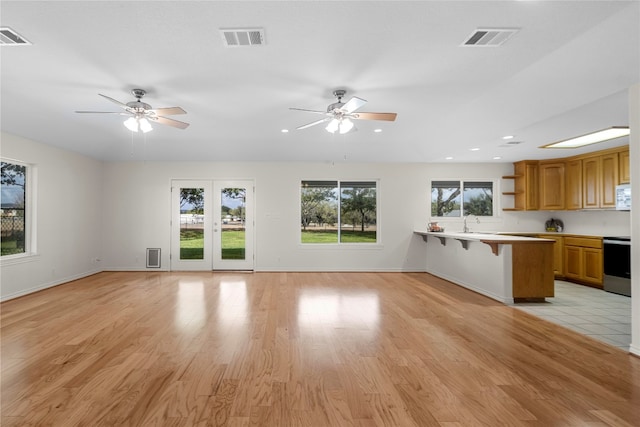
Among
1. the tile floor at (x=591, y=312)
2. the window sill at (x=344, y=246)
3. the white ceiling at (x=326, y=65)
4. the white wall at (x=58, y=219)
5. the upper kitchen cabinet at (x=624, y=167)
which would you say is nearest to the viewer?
the white ceiling at (x=326, y=65)

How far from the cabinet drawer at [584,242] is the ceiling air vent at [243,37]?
6512mm

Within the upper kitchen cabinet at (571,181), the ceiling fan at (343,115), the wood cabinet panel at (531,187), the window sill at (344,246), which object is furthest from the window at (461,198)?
the ceiling fan at (343,115)

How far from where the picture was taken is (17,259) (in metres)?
5.02

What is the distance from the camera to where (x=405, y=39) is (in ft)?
8.75

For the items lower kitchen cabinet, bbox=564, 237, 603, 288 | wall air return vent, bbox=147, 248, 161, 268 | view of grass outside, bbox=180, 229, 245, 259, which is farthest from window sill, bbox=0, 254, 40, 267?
lower kitchen cabinet, bbox=564, 237, 603, 288

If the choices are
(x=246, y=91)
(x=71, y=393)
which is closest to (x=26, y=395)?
(x=71, y=393)

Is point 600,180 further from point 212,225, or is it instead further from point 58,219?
point 58,219

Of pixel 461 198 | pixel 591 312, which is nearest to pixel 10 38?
pixel 591 312

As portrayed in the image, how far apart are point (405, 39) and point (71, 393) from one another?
3.60m

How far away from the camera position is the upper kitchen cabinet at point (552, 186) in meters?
6.79

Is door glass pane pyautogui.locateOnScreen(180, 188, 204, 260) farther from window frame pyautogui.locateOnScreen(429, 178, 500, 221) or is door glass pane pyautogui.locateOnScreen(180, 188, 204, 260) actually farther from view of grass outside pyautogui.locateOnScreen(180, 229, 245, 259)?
window frame pyautogui.locateOnScreen(429, 178, 500, 221)

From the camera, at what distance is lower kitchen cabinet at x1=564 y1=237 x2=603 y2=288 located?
18.9ft

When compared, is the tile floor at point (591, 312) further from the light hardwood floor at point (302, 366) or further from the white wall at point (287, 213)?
the white wall at point (287, 213)

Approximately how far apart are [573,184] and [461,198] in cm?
209
